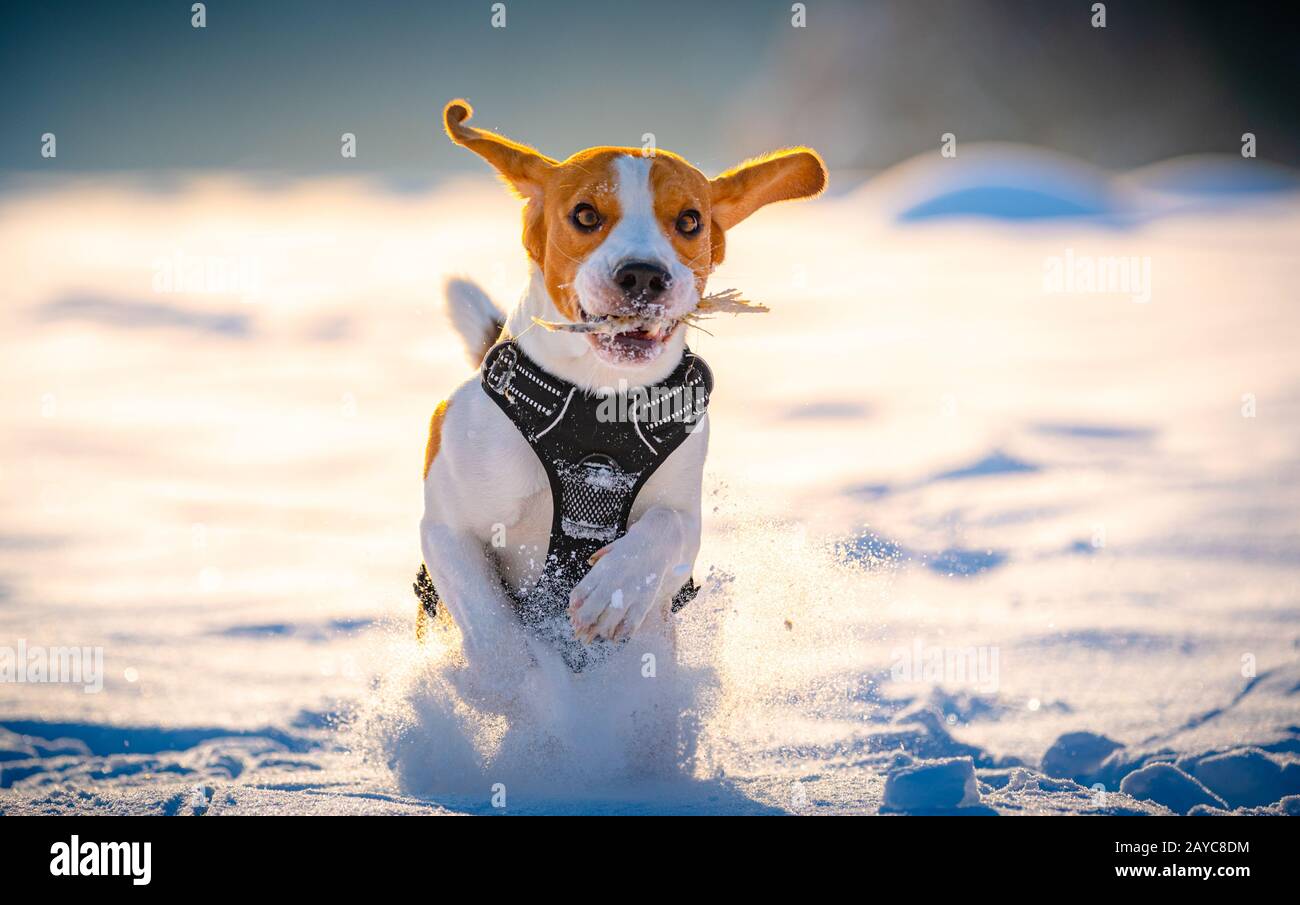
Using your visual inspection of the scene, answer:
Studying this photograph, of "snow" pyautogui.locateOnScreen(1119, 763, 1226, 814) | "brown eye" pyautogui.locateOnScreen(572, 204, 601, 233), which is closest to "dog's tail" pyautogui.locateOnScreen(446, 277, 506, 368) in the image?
"brown eye" pyautogui.locateOnScreen(572, 204, 601, 233)

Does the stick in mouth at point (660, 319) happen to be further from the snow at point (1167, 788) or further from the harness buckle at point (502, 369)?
the snow at point (1167, 788)

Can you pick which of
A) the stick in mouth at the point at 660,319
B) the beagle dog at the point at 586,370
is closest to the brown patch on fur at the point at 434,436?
the beagle dog at the point at 586,370

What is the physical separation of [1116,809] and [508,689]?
218 cm

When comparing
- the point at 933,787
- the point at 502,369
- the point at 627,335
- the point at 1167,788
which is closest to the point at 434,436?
the point at 502,369

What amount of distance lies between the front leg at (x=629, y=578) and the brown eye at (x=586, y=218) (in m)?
1.08

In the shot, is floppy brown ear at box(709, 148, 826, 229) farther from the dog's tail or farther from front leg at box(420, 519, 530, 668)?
front leg at box(420, 519, 530, 668)

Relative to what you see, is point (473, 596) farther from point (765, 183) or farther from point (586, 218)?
point (765, 183)

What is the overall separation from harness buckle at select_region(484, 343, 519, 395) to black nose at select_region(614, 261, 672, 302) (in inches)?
29.9

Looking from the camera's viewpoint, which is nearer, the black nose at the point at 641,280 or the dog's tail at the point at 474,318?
the black nose at the point at 641,280

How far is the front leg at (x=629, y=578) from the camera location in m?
4.79

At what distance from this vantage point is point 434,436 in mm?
5621
